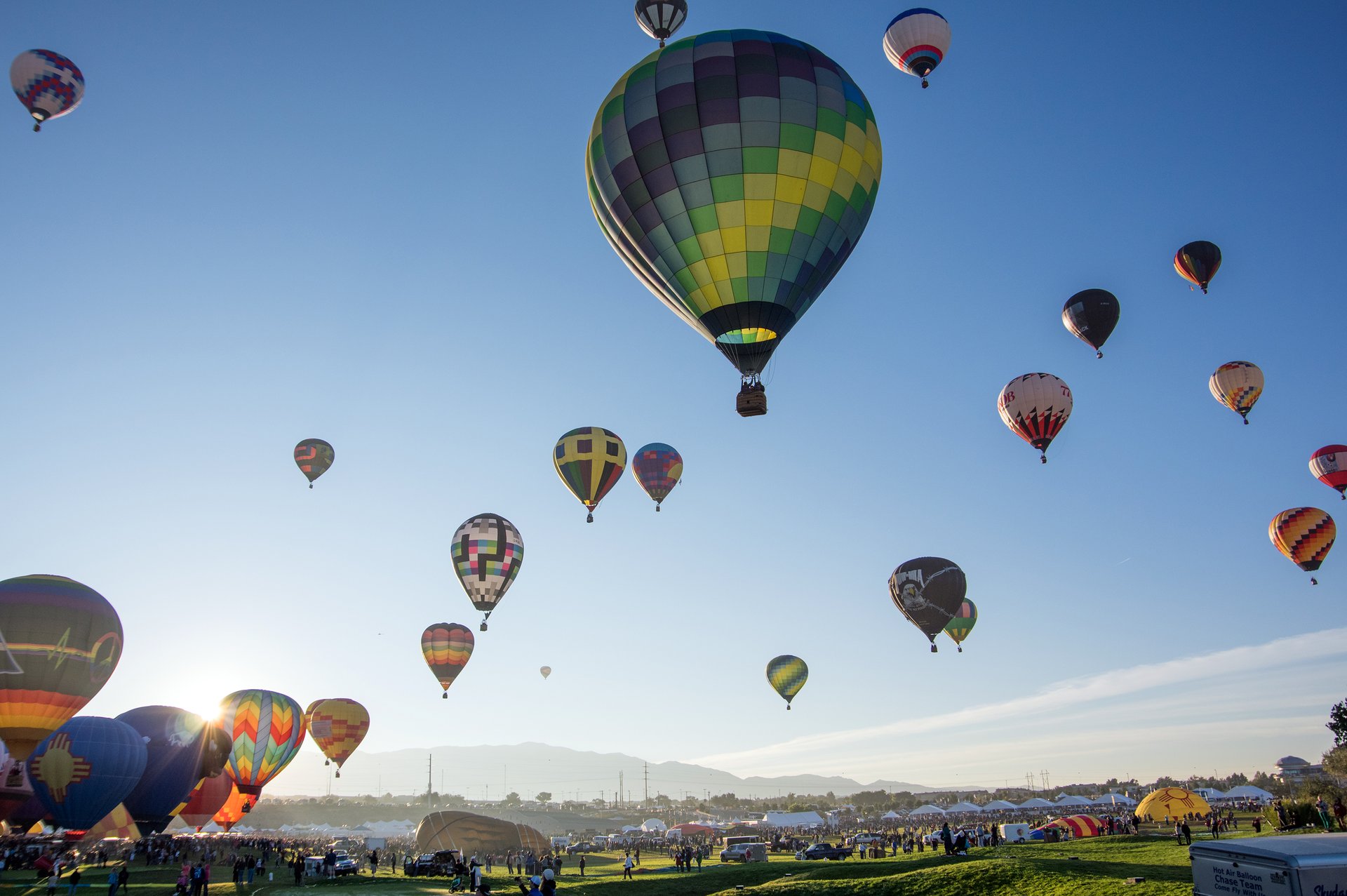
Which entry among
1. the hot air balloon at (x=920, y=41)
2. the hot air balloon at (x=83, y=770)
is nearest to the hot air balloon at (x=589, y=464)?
the hot air balloon at (x=920, y=41)

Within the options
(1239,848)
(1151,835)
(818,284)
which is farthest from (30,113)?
(1151,835)

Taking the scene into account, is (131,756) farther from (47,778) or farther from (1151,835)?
(1151,835)

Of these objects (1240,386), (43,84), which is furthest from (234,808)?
(1240,386)

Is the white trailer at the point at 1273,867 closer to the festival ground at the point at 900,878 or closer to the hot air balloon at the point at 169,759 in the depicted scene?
the festival ground at the point at 900,878

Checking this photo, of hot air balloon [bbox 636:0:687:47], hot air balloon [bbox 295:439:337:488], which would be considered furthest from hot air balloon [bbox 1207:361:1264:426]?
hot air balloon [bbox 295:439:337:488]

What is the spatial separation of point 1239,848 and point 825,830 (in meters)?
63.6

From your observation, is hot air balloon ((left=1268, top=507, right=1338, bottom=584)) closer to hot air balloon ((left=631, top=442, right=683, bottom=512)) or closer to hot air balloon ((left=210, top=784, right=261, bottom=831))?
hot air balloon ((left=631, top=442, right=683, bottom=512))

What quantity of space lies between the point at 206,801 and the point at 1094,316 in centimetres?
4916

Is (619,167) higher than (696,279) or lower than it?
higher

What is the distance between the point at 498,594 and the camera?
4091cm

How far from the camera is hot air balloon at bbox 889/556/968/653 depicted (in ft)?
124

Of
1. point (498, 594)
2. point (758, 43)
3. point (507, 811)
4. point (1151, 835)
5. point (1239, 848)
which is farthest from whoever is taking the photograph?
point (507, 811)

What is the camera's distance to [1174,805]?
40719 mm

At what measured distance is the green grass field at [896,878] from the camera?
1858 cm
